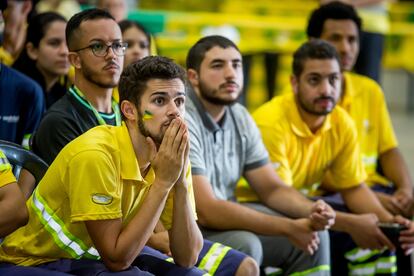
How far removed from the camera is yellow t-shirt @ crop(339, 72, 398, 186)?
20.5 ft

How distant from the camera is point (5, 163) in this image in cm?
362

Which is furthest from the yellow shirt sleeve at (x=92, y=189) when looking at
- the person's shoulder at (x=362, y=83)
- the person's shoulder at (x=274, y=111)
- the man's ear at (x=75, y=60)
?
the person's shoulder at (x=362, y=83)

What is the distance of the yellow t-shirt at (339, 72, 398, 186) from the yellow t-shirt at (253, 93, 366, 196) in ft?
1.76

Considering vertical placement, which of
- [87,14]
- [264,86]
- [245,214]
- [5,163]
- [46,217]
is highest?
[87,14]

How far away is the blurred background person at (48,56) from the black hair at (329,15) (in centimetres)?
168

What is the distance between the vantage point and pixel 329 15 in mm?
6484

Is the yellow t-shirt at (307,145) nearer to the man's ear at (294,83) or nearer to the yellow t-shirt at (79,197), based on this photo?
the man's ear at (294,83)

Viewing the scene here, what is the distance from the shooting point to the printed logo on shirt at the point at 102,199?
12.0ft

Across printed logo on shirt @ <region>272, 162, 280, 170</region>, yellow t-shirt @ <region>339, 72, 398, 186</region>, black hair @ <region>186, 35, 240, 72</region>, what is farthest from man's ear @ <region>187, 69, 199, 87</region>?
yellow t-shirt @ <region>339, 72, 398, 186</region>

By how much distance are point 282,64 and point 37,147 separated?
257 inches

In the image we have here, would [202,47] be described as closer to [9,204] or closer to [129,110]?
[129,110]

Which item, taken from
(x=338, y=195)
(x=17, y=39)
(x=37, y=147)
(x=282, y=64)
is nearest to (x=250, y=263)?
(x=37, y=147)

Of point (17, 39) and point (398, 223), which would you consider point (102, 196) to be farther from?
point (17, 39)

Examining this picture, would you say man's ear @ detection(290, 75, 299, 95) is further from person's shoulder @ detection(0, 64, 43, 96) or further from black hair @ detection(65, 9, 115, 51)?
person's shoulder @ detection(0, 64, 43, 96)
